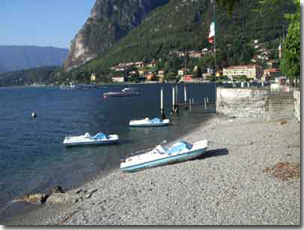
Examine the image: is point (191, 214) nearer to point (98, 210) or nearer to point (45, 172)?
point (98, 210)

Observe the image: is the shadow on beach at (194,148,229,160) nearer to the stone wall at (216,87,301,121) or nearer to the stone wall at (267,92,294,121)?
the stone wall at (216,87,301,121)

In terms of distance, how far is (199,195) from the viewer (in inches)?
635

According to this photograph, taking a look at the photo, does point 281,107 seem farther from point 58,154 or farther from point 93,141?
point 58,154

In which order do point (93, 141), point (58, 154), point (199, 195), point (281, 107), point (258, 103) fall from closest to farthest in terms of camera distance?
point (199, 195) → point (58, 154) → point (93, 141) → point (281, 107) → point (258, 103)

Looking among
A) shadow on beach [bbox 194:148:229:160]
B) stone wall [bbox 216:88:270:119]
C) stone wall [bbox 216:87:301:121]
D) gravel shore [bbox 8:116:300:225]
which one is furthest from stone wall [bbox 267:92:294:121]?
shadow on beach [bbox 194:148:229:160]

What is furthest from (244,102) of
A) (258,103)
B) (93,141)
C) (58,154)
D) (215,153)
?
(215,153)

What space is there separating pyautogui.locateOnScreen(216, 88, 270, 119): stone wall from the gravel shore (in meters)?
19.9

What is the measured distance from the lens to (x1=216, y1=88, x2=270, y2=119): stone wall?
4447cm

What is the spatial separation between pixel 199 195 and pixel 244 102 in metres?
32.0

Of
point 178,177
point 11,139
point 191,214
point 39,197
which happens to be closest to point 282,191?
point 191,214

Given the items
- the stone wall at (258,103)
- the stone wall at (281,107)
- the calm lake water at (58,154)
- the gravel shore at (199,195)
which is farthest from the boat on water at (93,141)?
the stone wall at (258,103)

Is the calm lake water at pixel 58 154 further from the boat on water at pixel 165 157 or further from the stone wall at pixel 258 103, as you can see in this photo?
the stone wall at pixel 258 103

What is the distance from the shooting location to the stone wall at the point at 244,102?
4447 cm

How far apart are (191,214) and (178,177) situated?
5561 mm
